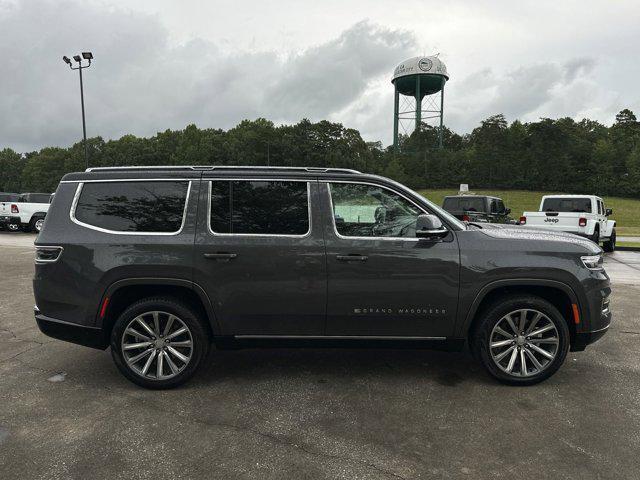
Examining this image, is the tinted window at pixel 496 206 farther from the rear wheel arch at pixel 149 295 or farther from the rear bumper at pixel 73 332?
the rear bumper at pixel 73 332

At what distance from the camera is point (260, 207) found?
153 inches

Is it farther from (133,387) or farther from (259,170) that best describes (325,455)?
(259,170)

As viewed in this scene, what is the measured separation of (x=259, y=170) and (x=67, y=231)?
1.73m

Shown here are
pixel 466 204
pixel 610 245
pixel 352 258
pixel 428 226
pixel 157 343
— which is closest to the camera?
pixel 428 226

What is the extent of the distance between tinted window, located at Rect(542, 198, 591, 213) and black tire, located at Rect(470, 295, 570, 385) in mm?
11205

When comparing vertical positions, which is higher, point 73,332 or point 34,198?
point 34,198

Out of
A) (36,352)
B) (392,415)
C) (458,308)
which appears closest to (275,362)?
(392,415)

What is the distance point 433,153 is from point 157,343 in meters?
87.8

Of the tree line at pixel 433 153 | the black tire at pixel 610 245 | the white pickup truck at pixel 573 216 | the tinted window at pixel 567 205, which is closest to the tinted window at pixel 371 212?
the white pickup truck at pixel 573 216

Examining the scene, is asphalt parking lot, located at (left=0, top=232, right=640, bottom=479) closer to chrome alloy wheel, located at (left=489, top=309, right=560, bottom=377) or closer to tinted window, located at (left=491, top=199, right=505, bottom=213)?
chrome alloy wheel, located at (left=489, top=309, right=560, bottom=377)

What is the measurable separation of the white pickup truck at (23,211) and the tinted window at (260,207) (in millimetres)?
19038

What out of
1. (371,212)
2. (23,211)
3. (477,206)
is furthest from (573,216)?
(23,211)

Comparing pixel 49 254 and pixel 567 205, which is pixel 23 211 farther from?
pixel 567 205

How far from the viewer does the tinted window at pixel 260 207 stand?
3.84m
